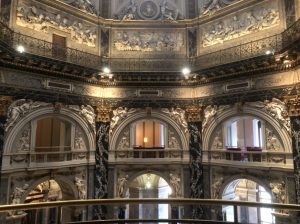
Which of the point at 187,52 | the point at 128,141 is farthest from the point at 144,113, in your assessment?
the point at 187,52

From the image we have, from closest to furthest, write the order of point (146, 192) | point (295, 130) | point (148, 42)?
point (295, 130), point (148, 42), point (146, 192)

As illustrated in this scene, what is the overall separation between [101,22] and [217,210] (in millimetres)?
11128

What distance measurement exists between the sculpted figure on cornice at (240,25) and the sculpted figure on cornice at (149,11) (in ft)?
6.50

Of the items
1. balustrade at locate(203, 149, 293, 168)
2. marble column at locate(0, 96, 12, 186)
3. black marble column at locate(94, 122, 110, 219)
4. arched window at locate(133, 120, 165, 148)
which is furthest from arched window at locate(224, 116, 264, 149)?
marble column at locate(0, 96, 12, 186)

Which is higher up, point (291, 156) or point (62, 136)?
point (62, 136)

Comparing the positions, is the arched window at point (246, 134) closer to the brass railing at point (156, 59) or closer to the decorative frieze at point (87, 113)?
the brass railing at point (156, 59)

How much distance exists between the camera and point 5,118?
408 inches

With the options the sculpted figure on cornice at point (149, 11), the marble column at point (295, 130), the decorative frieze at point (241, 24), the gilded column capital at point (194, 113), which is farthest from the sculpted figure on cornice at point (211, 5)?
the marble column at point (295, 130)

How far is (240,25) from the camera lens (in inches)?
502

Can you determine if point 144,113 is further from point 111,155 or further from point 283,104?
point 283,104

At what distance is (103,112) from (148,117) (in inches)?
90.5

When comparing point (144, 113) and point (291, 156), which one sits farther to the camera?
point (144, 113)

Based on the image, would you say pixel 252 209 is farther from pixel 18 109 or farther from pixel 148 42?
pixel 18 109

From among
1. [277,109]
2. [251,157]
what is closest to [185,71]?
[277,109]
